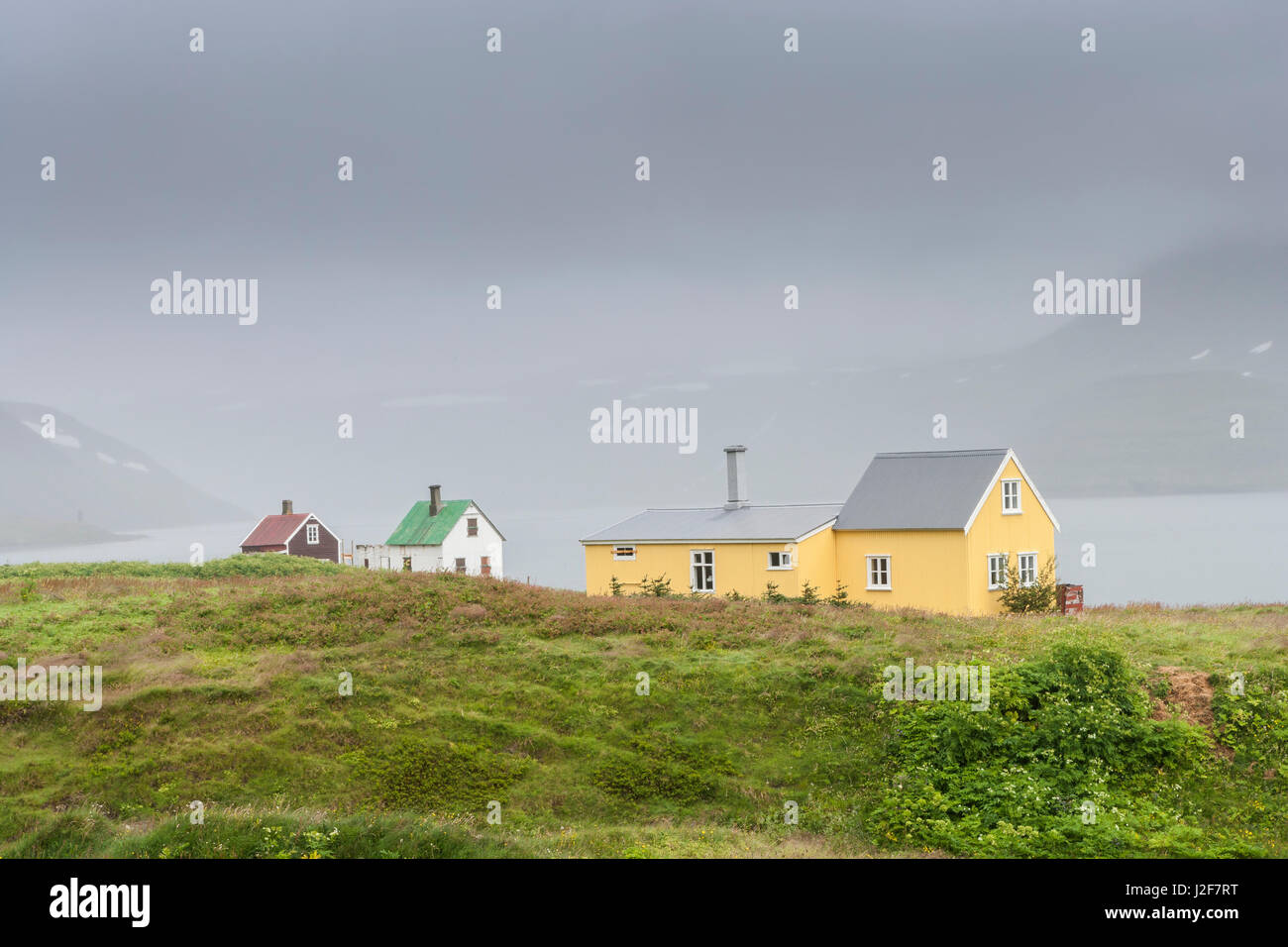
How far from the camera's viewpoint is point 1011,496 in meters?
41.0

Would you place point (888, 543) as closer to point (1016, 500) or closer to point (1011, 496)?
point (1011, 496)

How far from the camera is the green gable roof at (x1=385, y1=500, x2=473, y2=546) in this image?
69.8 meters

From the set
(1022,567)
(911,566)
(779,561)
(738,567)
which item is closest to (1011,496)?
(1022,567)

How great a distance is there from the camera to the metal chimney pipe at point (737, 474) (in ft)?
152

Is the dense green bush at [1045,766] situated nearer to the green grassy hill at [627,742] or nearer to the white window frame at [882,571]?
the green grassy hill at [627,742]

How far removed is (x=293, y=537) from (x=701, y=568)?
143 ft

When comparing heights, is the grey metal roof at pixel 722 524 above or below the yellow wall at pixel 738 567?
above

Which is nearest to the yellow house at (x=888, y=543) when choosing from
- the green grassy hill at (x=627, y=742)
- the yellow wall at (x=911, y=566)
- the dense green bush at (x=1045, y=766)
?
the yellow wall at (x=911, y=566)

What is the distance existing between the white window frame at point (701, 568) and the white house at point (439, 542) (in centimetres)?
3122

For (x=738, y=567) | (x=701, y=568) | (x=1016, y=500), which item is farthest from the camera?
(x=701, y=568)

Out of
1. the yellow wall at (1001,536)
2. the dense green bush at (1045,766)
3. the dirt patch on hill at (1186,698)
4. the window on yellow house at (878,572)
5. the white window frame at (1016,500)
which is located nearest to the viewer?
the dense green bush at (1045,766)

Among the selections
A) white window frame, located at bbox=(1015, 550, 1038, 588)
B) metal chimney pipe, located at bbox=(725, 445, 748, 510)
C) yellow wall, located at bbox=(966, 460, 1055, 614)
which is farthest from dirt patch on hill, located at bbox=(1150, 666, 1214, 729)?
metal chimney pipe, located at bbox=(725, 445, 748, 510)

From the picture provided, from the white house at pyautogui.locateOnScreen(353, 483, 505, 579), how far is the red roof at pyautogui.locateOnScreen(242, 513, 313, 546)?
20.0 feet
